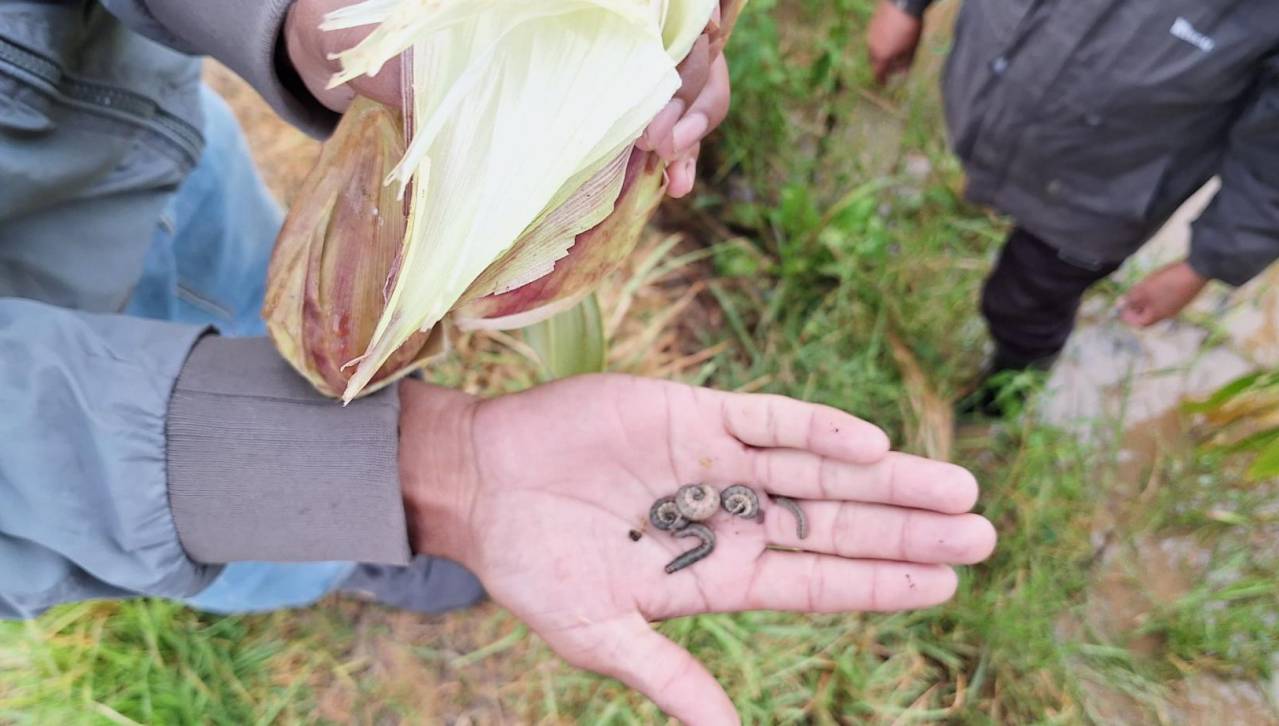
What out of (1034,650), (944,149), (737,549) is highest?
(944,149)

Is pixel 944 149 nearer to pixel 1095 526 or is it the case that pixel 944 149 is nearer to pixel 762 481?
pixel 1095 526

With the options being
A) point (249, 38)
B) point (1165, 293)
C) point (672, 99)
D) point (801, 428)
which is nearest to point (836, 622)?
point (801, 428)

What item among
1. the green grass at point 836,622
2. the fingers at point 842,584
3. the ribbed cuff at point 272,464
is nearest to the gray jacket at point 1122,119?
the green grass at point 836,622

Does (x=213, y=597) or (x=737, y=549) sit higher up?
(x=737, y=549)

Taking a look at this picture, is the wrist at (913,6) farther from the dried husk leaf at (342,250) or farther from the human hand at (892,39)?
the dried husk leaf at (342,250)

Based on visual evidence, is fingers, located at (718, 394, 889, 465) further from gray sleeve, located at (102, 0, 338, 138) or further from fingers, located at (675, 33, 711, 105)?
gray sleeve, located at (102, 0, 338, 138)

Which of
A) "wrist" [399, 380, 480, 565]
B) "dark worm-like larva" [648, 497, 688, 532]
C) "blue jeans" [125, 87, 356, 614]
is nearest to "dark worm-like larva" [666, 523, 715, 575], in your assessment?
"dark worm-like larva" [648, 497, 688, 532]

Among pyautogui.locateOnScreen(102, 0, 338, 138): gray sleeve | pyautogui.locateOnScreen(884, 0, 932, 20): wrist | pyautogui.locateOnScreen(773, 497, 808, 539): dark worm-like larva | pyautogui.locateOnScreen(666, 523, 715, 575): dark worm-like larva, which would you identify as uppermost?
pyautogui.locateOnScreen(884, 0, 932, 20): wrist

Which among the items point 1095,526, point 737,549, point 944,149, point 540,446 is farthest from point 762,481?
point 944,149

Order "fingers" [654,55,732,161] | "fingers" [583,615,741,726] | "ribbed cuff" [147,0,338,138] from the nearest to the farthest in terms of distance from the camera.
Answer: "fingers" [654,55,732,161]
"ribbed cuff" [147,0,338,138]
"fingers" [583,615,741,726]
